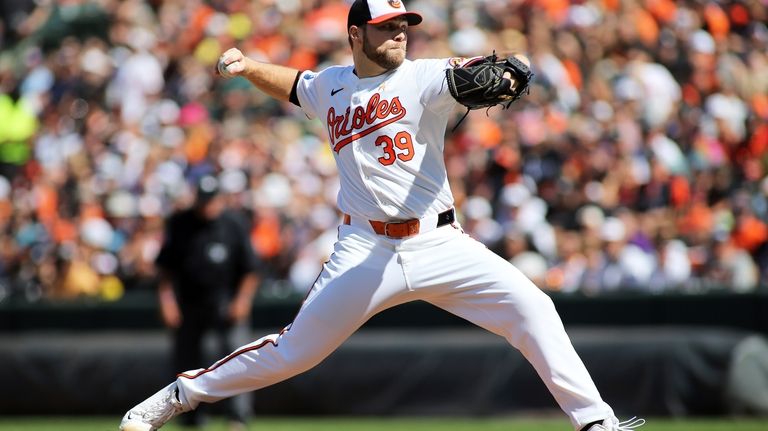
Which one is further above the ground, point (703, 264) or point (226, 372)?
point (226, 372)

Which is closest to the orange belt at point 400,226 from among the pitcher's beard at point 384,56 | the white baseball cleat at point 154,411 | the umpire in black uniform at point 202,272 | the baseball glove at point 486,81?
the baseball glove at point 486,81

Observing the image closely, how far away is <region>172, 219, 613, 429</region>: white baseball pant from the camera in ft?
21.7

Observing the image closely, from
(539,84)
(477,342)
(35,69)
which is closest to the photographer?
(477,342)

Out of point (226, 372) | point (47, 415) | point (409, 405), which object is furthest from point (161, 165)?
point (226, 372)

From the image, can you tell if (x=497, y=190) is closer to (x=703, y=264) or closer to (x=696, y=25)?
(x=703, y=264)

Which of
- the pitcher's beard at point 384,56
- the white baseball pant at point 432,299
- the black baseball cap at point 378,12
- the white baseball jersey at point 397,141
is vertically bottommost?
the white baseball pant at point 432,299

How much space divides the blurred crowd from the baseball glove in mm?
6269

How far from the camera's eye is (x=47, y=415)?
14.0m

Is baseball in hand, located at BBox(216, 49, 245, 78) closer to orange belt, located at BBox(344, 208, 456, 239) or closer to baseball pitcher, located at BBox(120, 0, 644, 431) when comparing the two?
baseball pitcher, located at BBox(120, 0, 644, 431)

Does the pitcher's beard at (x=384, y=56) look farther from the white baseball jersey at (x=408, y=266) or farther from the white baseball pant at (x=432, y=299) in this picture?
the white baseball pant at (x=432, y=299)

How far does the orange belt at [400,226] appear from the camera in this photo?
266 inches

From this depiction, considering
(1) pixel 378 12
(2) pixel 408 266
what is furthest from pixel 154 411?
(1) pixel 378 12

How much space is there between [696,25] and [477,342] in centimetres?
671

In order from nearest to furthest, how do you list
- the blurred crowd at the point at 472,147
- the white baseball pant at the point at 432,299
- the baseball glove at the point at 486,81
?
1. the baseball glove at the point at 486,81
2. the white baseball pant at the point at 432,299
3. the blurred crowd at the point at 472,147
